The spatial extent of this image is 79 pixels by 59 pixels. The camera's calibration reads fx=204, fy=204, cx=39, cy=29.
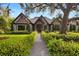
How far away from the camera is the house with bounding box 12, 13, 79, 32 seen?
2.38 m

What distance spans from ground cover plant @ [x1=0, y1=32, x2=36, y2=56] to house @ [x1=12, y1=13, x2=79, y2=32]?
97 millimetres

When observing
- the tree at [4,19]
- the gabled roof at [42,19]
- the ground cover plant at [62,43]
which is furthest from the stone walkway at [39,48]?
the tree at [4,19]

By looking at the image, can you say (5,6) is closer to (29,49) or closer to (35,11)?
(35,11)

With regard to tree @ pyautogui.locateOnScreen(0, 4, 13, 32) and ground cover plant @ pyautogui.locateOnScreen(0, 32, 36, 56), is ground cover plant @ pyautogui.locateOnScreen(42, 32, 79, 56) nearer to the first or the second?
ground cover plant @ pyautogui.locateOnScreen(0, 32, 36, 56)

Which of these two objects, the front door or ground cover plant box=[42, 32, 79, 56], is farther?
the front door

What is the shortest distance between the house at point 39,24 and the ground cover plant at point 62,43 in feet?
0.23

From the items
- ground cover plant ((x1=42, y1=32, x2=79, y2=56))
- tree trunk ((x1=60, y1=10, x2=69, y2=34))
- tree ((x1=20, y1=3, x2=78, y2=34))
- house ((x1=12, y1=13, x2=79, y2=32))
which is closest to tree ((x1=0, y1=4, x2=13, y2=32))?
house ((x1=12, y1=13, x2=79, y2=32))

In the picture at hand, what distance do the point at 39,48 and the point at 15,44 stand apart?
0.28m

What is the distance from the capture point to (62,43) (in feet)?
7.69

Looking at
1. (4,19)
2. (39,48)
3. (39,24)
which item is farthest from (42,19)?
(4,19)

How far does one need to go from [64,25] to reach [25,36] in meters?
0.48

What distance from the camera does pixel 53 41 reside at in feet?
7.77

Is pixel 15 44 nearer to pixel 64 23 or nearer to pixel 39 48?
pixel 39 48

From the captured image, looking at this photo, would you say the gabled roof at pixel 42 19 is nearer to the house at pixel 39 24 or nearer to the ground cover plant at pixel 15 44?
the house at pixel 39 24
